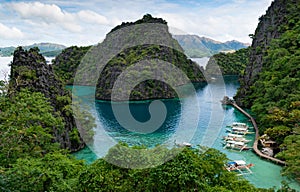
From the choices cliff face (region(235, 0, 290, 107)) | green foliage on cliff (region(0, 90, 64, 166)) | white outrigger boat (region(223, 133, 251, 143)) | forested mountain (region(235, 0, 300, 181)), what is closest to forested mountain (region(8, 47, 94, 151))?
green foliage on cliff (region(0, 90, 64, 166))

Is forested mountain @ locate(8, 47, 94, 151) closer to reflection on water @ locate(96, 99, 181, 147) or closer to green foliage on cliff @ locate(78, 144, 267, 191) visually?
reflection on water @ locate(96, 99, 181, 147)

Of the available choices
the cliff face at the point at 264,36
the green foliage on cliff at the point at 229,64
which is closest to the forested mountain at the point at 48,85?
the cliff face at the point at 264,36

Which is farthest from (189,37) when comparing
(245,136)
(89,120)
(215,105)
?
(89,120)

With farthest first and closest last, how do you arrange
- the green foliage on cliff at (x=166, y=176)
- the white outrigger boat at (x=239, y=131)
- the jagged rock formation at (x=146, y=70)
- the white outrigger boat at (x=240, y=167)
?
→ the jagged rock formation at (x=146, y=70), the white outrigger boat at (x=239, y=131), the white outrigger boat at (x=240, y=167), the green foliage on cliff at (x=166, y=176)

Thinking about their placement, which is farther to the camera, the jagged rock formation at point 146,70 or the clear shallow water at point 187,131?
the jagged rock formation at point 146,70

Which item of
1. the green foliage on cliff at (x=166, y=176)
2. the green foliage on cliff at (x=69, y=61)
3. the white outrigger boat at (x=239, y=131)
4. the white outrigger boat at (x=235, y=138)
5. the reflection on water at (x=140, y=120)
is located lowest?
the reflection on water at (x=140, y=120)

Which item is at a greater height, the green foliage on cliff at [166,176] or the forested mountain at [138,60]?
the forested mountain at [138,60]

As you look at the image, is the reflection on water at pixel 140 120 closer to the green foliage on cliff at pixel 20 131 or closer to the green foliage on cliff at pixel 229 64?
the green foliage on cliff at pixel 20 131

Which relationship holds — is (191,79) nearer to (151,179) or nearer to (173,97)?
(173,97)
